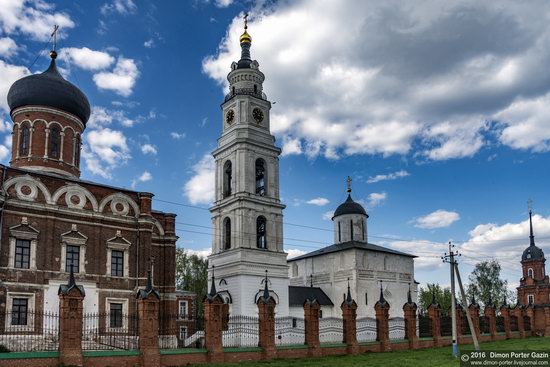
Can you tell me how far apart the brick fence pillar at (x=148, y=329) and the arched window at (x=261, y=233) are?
20.0m

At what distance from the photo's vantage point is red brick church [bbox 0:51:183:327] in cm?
2655

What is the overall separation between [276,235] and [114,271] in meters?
15.6

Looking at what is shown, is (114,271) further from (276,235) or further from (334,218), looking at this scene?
(334,218)

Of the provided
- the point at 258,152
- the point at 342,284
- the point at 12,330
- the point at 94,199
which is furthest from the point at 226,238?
the point at 12,330

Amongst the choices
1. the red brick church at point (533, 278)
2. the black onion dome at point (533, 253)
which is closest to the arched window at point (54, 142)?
the red brick church at point (533, 278)

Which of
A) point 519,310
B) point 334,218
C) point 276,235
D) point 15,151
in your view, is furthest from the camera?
point 334,218

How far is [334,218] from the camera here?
179 ft

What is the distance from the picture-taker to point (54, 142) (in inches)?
1273

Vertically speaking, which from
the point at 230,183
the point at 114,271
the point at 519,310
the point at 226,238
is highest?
the point at 230,183

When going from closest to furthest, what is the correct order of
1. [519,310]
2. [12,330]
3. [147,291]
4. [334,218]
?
1. [147,291]
2. [12,330]
3. [519,310]
4. [334,218]

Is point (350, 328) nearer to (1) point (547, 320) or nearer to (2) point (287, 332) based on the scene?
(2) point (287, 332)

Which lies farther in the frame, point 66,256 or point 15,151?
point 15,151

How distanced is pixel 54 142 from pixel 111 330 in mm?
11634

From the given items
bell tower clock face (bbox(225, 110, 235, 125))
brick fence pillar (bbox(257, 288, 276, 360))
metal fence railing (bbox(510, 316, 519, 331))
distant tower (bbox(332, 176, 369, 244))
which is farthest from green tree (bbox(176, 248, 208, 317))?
brick fence pillar (bbox(257, 288, 276, 360))
